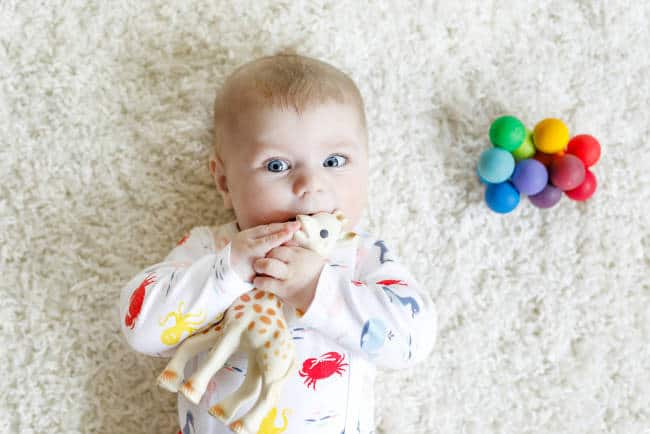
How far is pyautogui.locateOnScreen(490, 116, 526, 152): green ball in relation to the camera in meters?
1.33

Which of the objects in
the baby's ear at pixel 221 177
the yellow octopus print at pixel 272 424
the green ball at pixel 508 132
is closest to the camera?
the yellow octopus print at pixel 272 424

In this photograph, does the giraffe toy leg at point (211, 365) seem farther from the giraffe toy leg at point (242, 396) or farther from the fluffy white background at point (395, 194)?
the fluffy white background at point (395, 194)

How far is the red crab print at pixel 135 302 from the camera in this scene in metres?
1.06

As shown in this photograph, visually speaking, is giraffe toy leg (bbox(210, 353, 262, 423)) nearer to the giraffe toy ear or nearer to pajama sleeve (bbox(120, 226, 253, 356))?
pajama sleeve (bbox(120, 226, 253, 356))

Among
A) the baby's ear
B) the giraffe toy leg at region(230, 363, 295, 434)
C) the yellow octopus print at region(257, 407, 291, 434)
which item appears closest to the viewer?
the giraffe toy leg at region(230, 363, 295, 434)

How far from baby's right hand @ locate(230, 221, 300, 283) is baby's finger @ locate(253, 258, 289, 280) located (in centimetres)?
2

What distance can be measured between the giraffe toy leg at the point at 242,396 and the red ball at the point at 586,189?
2.51ft

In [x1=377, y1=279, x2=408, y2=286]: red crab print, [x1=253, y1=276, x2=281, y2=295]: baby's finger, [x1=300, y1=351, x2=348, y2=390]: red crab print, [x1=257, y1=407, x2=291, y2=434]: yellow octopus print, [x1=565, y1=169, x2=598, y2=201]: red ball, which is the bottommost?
[x1=257, y1=407, x2=291, y2=434]: yellow octopus print

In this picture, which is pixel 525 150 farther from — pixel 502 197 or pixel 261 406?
pixel 261 406

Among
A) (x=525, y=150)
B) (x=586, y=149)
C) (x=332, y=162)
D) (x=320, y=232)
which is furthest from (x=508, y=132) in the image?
(x=320, y=232)

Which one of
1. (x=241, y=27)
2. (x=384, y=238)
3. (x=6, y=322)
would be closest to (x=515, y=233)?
(x=384, y=238)

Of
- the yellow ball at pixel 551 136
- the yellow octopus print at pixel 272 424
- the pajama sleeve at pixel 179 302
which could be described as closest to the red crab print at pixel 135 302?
the pajama sleeve at pixel 179 302

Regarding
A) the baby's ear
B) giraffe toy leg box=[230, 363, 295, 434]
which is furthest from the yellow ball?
giraffe toy leg box=[230, 363, 295, 434]

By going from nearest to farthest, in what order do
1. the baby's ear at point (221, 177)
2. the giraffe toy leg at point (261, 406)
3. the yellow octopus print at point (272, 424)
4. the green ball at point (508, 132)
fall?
the giraffe toy leg at point (261, 406), the yellow octopus print at point (272, 424), the baby's ear at point (221, 177), the green ball at point (508, 132)
